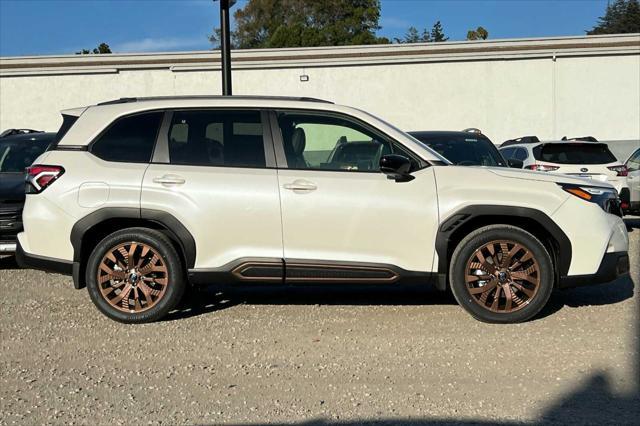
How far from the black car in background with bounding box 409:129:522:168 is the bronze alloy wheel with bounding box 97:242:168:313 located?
201 inches

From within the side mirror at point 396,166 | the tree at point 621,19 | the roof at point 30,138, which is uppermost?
the tree at point 621,19

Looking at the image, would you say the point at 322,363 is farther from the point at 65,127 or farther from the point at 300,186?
the point at 65,127

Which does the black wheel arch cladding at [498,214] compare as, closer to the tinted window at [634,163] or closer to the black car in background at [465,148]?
the black car in background at [465,148]

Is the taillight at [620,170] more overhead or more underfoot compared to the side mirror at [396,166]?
more underfoot

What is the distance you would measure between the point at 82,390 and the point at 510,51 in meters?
24.2

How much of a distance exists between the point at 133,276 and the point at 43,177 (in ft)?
3.83

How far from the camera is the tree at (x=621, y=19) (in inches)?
2677

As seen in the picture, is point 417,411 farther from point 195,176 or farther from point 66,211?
point 66,211

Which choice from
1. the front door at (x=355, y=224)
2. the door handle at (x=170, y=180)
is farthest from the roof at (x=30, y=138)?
the front door at (x=355, y=224)

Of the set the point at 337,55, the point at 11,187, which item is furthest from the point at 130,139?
the point at 337,55

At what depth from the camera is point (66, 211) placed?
240 inches

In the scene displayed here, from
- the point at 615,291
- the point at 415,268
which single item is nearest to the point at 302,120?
the point at 415,268

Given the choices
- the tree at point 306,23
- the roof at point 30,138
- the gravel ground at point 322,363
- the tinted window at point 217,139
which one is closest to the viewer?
the gravel ground at point 322,363

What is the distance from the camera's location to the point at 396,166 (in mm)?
5863
